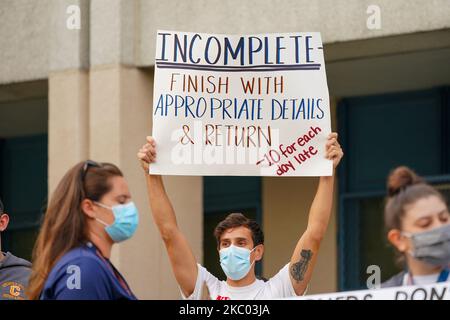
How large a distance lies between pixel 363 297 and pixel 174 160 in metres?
2.26

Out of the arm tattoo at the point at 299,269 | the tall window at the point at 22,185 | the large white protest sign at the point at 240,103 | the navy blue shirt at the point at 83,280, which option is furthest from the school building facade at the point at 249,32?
A: the navy blue shirt at the point at 83,280

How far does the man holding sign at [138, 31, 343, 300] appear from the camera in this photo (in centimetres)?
820

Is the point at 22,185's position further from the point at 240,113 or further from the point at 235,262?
the point at 235,262

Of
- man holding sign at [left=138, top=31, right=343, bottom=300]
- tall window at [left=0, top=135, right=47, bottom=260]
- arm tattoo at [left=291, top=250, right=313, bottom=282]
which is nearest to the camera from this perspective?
arm tattoo at [left=291, top=250, right=313, bottom=282]

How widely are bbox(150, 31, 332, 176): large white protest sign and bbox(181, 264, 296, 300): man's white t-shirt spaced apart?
0.72 metres

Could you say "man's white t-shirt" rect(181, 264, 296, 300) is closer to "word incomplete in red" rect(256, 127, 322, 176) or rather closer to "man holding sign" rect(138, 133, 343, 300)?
"man holding sign" rect(138, 133, 343, 300)

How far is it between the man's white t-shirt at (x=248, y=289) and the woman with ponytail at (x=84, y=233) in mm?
1399

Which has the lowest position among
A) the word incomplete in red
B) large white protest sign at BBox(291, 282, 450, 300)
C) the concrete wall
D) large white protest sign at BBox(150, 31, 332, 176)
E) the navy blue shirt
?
large white protest sign at BBox(291, 282, 450, 300)

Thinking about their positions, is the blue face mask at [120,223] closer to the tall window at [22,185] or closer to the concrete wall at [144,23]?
the concrete wall at [144,23]

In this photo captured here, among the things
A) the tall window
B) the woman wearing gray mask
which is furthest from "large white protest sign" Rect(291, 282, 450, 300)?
the tall window

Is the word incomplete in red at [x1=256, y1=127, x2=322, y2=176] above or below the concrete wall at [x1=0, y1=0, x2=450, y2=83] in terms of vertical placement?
below

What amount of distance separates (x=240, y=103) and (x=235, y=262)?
120 cm

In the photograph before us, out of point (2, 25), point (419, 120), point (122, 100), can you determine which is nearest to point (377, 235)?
point (419, 120)

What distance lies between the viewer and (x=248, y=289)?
25.7 feet
